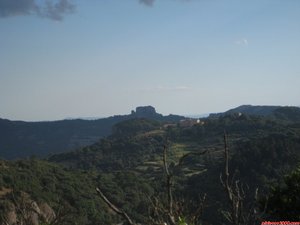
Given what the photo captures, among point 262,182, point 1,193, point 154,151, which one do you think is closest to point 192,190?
point 262,182

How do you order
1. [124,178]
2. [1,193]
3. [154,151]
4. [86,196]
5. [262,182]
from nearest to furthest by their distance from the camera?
[1,193] → [262,182] → [86,196] → [124,178] → [154,151]

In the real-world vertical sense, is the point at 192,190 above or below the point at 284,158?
below

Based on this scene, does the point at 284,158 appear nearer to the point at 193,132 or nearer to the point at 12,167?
the point at 12,167

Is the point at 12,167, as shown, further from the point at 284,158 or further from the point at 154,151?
the point at 154,151

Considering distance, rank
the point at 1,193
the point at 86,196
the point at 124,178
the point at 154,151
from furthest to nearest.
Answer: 1. the point at 154,151
2. the point at 124,178
3. the point at 86,196
4. the point at 1,193

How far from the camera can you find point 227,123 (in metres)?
160

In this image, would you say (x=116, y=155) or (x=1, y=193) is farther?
(x=116, y=155)

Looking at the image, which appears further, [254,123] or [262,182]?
[254,123]

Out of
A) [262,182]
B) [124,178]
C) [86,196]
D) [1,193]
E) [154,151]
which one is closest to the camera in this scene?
[1,193]

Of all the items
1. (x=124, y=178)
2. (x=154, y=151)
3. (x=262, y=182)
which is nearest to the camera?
(x=262, y=182)

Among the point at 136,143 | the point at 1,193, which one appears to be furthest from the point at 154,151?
the point at 1,193

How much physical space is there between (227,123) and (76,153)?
53649 millimetres

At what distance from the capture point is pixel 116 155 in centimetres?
15450

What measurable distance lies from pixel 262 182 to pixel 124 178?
3393 cm
